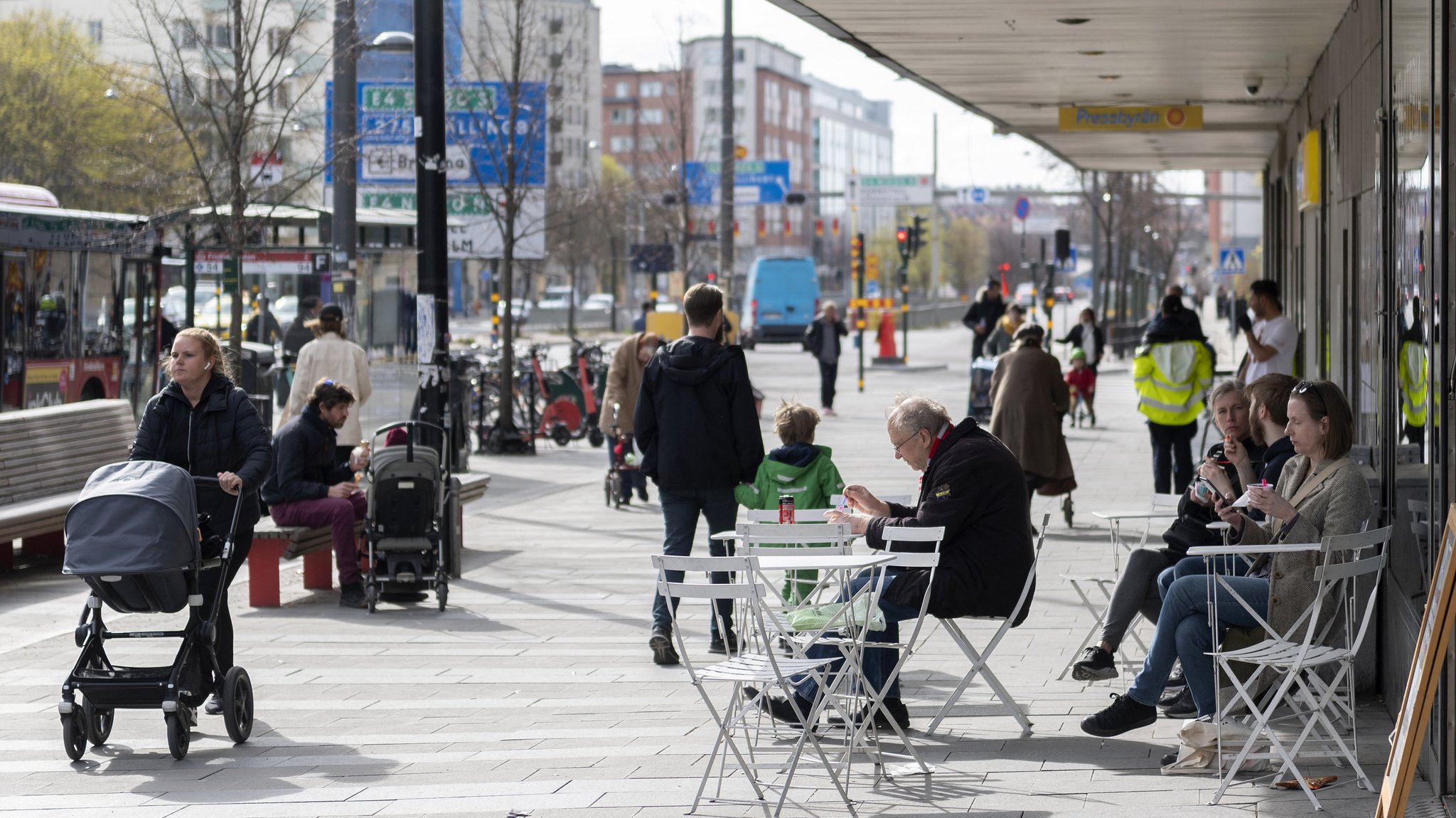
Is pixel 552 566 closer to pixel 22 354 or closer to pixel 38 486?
pixel 38 486

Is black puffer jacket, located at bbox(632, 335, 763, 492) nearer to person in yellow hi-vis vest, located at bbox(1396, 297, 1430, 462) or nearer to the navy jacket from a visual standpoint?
the navy jacket

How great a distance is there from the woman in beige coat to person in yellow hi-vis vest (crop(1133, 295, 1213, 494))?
19.3 feet

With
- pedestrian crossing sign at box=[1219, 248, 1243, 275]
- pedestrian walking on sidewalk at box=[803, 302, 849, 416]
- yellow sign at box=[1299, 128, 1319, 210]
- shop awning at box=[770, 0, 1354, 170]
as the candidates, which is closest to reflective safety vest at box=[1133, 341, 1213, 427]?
yellow sign at box=[1299, 128, 1319, 210]

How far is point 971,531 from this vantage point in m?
6.92

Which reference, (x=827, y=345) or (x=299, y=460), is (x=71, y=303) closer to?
(x=299, y=460)

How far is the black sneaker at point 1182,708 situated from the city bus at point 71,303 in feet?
47.1

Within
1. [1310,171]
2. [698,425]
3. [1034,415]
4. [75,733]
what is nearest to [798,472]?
[698,425]

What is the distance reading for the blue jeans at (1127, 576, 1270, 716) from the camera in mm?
6617

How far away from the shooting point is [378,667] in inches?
348

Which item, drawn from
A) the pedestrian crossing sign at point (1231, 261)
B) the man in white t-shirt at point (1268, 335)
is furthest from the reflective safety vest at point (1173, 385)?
the pedestrian crossing sign at point (1231, 261)

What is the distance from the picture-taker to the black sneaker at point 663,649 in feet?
28.9

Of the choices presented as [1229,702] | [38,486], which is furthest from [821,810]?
[38,486]

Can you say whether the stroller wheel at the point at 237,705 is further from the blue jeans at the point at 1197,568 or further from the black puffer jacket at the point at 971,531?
the blue jeans at the point at 1197,568

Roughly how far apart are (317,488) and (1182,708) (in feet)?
17.7
